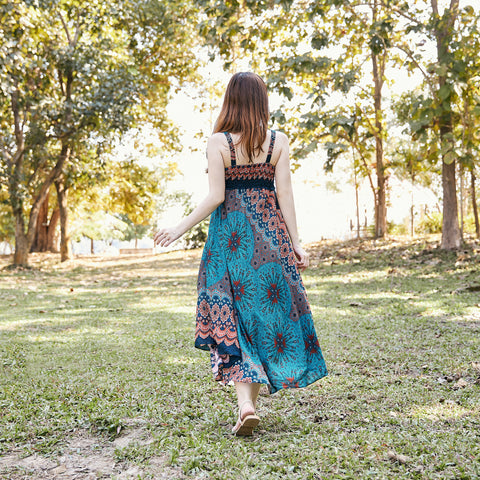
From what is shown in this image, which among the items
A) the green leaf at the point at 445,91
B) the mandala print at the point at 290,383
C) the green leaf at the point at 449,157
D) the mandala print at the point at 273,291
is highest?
the green leaf at the point at 445,91

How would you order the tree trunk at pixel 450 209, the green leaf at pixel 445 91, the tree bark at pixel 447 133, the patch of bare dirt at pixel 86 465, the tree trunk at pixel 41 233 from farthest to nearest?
the tree trunk at pixel 41 233, the tree trunk at pixel 450 209, the tree bark at pixel 447 133, the green leaf at pixel 445 91, the patch of bare dirt at pixel 86 465

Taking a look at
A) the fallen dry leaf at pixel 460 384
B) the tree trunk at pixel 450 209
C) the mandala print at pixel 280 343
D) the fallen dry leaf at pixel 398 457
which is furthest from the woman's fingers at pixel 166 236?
the tree trunk at pixel 450 209

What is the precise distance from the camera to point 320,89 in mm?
8859

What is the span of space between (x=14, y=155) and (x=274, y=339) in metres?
14.2

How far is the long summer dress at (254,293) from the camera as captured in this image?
9.66 feet

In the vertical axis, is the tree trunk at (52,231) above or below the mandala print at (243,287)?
above

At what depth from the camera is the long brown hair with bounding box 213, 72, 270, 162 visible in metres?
2.98

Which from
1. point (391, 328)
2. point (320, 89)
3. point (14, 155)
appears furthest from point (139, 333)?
point (14, 155)

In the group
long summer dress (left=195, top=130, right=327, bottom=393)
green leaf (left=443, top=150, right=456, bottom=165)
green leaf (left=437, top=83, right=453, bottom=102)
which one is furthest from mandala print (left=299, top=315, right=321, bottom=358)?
green leaf (left=437, top=83, right=453, bottom=102)

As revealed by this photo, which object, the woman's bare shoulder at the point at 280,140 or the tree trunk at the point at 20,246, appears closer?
→ the woman's bare shoulder at the point at 280,140

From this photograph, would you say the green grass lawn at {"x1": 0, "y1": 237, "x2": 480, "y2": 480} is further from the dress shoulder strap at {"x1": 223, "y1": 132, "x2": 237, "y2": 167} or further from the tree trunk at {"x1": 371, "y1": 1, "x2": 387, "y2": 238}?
the tree trunk at {"x1": 371, "y1": 1, "x2": 387, "y2": 238}

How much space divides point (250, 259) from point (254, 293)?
0.67ft

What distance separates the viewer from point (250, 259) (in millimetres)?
3047

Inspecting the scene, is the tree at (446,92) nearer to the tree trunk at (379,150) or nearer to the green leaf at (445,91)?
the green leaf at (445,91)
